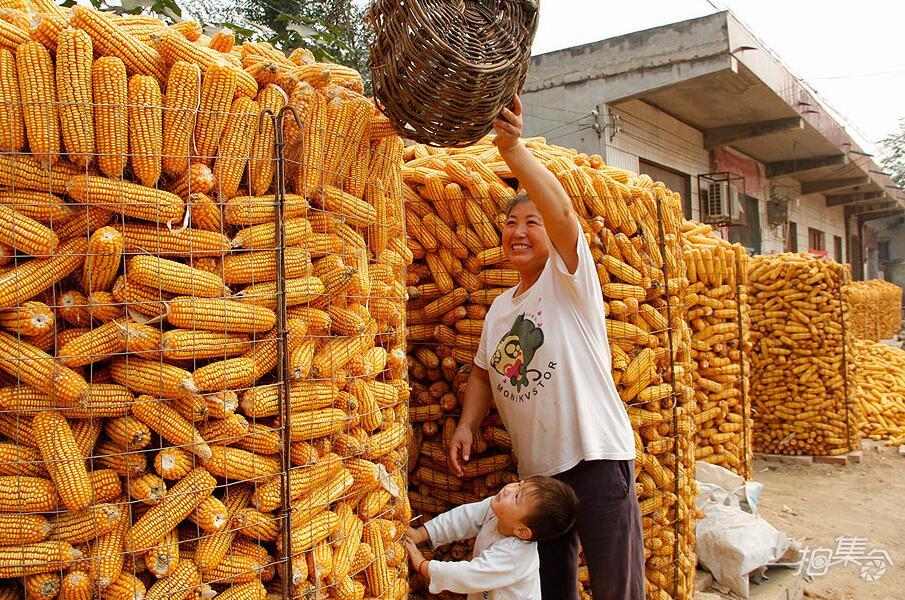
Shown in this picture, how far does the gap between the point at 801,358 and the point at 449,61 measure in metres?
9.25

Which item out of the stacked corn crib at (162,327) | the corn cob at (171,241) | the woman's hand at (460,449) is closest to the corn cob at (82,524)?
the stacked corn crib at (162,327)

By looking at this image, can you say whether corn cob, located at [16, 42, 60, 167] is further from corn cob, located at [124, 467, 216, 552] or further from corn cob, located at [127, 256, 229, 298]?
corn cob, located at [124, 467, 216, 552]

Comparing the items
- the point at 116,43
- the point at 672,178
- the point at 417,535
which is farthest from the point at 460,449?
the point at 672,178

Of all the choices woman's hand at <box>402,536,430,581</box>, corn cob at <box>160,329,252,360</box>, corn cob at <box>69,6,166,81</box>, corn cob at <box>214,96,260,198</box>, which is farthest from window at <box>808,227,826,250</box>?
corn cob at <box>69,6,166,81</box>

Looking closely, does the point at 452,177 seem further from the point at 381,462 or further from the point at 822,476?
the point at 822,476

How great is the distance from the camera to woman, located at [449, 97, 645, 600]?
3.00 m

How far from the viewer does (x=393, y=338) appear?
3.02 m

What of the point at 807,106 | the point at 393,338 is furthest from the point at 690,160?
the point at 393,338

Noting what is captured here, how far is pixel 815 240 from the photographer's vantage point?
27922 millimetres

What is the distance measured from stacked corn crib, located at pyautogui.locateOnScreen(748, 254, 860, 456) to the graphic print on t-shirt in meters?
7.90

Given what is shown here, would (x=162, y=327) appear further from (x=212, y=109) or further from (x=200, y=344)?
(x=212, y=109)

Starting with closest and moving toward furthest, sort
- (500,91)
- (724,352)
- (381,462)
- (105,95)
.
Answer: (105,95) < (500,91) < (381,462) < (724,352)

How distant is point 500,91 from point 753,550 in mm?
4409

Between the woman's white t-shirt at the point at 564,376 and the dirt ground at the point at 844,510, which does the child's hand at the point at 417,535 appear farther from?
the dirt ground at the point at 844,510
